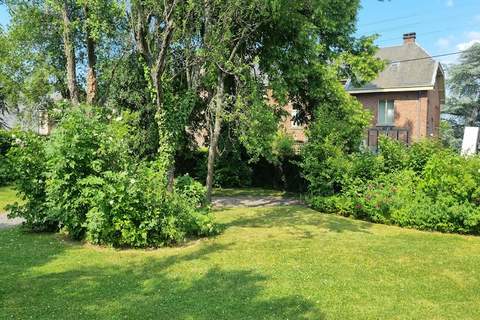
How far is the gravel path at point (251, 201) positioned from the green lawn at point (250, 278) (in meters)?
4.65

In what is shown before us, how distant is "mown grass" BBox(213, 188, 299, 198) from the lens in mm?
15852

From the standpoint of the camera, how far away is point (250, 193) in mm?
16547

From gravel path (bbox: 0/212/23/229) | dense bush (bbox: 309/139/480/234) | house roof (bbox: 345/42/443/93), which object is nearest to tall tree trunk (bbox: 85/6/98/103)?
gravel path (bbox: 0/212/23/229)

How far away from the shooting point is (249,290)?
522cm

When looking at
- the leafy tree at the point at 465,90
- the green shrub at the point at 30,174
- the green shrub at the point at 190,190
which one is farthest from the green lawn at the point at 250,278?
the leafy tree at the point at 465,90

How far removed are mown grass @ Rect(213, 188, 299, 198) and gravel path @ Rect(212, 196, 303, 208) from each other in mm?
632

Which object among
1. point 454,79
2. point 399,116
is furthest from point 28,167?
point 454,79

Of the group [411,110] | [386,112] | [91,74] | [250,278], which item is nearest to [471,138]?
[250,278]

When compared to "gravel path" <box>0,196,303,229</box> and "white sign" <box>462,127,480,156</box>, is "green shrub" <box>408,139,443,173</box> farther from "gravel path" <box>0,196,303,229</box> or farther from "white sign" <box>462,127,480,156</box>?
"gravel path" <box>0,196,303,229</box>

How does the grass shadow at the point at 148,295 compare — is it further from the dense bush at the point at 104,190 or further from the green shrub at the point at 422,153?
the green shrub at the point at 422,153

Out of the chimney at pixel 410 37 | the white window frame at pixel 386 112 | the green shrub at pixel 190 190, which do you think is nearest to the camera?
the green shrub at pixel 190 190

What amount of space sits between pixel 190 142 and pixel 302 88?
5794 mm

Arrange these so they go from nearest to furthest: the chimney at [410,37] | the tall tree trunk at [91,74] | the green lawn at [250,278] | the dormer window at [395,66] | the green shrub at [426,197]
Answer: the green lawn at [250,278], the green shrub at [426,197], the tall tree trunk at [91,74], the dormer window at [395,66], the chimney at [410,37]

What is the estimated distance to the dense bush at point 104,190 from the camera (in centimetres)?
708
